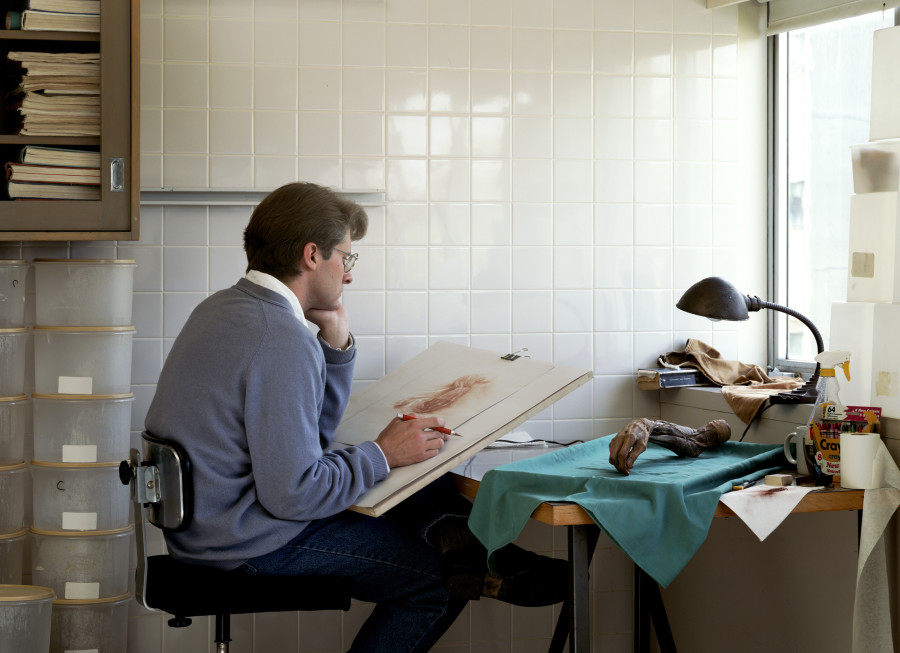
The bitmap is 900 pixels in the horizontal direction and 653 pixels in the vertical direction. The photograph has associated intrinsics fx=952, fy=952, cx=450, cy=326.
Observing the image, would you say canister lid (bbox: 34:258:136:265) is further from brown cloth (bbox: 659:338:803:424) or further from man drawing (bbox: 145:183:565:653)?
brown cloth (bbox: 659:338:803:424)

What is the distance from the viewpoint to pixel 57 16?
2.52 meters

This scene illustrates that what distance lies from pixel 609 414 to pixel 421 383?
90cm

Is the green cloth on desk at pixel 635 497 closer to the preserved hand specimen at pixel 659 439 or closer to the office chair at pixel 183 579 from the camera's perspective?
the preserved hand specimen at pixel 659 439

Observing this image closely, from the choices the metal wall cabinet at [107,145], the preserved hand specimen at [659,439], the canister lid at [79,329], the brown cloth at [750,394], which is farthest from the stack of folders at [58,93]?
the brown cloth at [750,394]

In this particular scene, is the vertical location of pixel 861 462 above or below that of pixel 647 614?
above

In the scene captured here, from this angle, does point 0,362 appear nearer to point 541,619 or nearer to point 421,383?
point 421,383

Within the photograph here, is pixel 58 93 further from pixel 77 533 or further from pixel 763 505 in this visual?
pixel 763 505

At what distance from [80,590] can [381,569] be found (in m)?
1.07

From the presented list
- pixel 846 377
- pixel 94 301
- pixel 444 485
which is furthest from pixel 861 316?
pixel 94 301

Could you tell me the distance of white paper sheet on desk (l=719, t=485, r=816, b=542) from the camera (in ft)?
5.89

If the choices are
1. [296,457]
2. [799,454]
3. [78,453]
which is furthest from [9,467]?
[799,454]

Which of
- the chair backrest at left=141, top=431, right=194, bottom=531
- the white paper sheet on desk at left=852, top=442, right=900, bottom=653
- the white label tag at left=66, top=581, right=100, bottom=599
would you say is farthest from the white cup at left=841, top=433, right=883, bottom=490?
the white label tag at left=66, top=581, right=100, bottom=599

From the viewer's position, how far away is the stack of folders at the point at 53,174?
252cm

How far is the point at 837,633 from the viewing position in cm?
239
